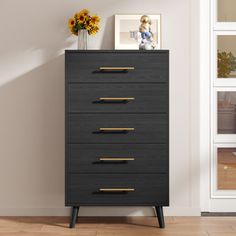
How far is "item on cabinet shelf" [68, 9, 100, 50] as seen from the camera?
151 inches

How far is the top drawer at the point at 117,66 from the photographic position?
12.0 feet

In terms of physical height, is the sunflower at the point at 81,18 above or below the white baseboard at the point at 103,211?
above

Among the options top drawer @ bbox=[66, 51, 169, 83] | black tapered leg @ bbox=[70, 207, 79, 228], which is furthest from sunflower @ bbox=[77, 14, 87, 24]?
black tapered leg @ bbox=[70, 207, 79, 228]

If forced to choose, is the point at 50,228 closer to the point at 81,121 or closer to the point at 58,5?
the point at 81,121

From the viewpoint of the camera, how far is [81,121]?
3662 millimetres

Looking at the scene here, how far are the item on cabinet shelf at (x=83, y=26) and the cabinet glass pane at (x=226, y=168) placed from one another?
129 centimetres

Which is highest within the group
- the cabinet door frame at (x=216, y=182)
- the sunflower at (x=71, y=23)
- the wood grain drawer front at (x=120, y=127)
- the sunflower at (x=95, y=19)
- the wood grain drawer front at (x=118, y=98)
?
the sunflower at (x=95, y=19)

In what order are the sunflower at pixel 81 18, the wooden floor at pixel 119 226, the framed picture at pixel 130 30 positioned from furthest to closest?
1. the framed picture at pixel 130 30
2. the sunflower at pixel 81 18
3. the wooden floor at pixel 119 226

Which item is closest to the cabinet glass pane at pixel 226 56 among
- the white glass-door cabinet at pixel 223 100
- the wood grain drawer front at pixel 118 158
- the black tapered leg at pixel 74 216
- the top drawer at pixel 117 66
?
the white glass-door cabinet at pixel 223 100

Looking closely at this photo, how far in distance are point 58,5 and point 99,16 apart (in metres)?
0.31

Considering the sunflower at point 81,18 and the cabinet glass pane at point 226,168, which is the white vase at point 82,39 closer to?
the sunflower at point 81,18

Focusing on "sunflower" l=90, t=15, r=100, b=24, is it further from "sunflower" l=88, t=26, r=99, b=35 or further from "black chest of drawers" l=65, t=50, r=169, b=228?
"black chest of drawers" l=65, t=50, r=169, b=228

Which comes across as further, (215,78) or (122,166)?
(215,78)

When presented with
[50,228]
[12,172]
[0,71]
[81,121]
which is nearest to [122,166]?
[81,121]
